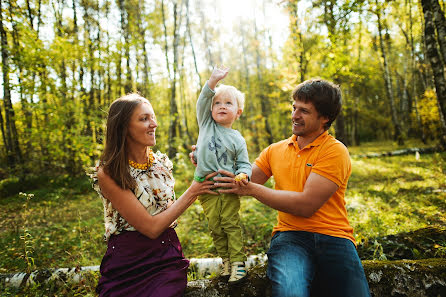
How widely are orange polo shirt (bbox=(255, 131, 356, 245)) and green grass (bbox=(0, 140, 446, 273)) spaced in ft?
5.46

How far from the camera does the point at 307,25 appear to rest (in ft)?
35.9

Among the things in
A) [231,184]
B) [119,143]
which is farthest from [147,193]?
[231,184]

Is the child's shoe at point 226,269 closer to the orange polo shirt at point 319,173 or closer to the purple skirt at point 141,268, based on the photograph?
the purple skirt at point 141,268

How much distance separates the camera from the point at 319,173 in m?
1.97

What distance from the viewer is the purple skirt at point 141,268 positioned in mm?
1747

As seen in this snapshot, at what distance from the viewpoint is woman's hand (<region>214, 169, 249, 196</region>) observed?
2.03m

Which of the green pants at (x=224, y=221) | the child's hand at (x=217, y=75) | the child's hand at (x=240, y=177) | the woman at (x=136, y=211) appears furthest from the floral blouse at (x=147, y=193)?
the child's hand at (x=217, y=75)

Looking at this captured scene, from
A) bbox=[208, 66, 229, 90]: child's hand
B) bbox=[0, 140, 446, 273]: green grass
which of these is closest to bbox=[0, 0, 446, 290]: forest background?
bbox=[0, 140, 446, 273]: green grass

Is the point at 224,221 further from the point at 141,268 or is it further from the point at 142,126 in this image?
the point at 142,126

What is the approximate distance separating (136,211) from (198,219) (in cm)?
369

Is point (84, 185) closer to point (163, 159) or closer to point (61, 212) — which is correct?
point (61, 212)

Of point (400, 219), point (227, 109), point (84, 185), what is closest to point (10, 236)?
point (84, 185)

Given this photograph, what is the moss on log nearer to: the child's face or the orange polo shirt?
the orange polo shirt

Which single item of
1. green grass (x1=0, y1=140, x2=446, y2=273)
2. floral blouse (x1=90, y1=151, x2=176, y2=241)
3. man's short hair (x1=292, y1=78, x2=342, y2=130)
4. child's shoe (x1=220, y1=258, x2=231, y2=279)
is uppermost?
man's short hair (x1=292, y1=78, x2=342, y2=130)
